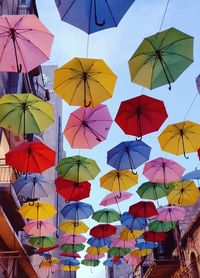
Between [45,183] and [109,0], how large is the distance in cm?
765

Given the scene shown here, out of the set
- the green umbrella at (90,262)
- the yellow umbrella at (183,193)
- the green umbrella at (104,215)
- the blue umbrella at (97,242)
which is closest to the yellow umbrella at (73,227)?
the green umbrella at (104,215)

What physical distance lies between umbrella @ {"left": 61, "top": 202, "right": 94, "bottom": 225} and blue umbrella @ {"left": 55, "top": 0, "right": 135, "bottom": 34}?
8.02 metres

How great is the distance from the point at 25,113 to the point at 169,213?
7834 mm

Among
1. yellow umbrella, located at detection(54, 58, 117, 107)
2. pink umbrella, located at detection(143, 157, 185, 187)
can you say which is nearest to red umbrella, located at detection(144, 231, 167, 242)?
pink umbrella, located at detection(143, 157, 185, 187)

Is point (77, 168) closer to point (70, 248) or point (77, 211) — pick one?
point (77, 211)

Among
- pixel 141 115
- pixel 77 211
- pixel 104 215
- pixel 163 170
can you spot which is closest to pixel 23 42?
pixel 141 115

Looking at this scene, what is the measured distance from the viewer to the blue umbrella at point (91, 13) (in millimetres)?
6266

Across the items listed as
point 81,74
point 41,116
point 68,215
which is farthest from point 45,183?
point 81,74

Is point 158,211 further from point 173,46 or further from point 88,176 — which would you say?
point 173,46

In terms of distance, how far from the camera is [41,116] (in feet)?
27.7

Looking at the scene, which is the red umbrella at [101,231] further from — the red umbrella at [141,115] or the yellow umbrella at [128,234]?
the red umbrella at [141,115]

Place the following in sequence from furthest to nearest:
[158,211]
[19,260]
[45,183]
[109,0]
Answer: [19,260] < [158,211] < [45,183] < [109,0]

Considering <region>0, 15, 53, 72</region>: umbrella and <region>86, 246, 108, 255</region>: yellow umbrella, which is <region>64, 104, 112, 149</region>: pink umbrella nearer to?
<region>0, 15, 53, 72</region>: umbrella

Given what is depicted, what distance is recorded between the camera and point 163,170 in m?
10.8
